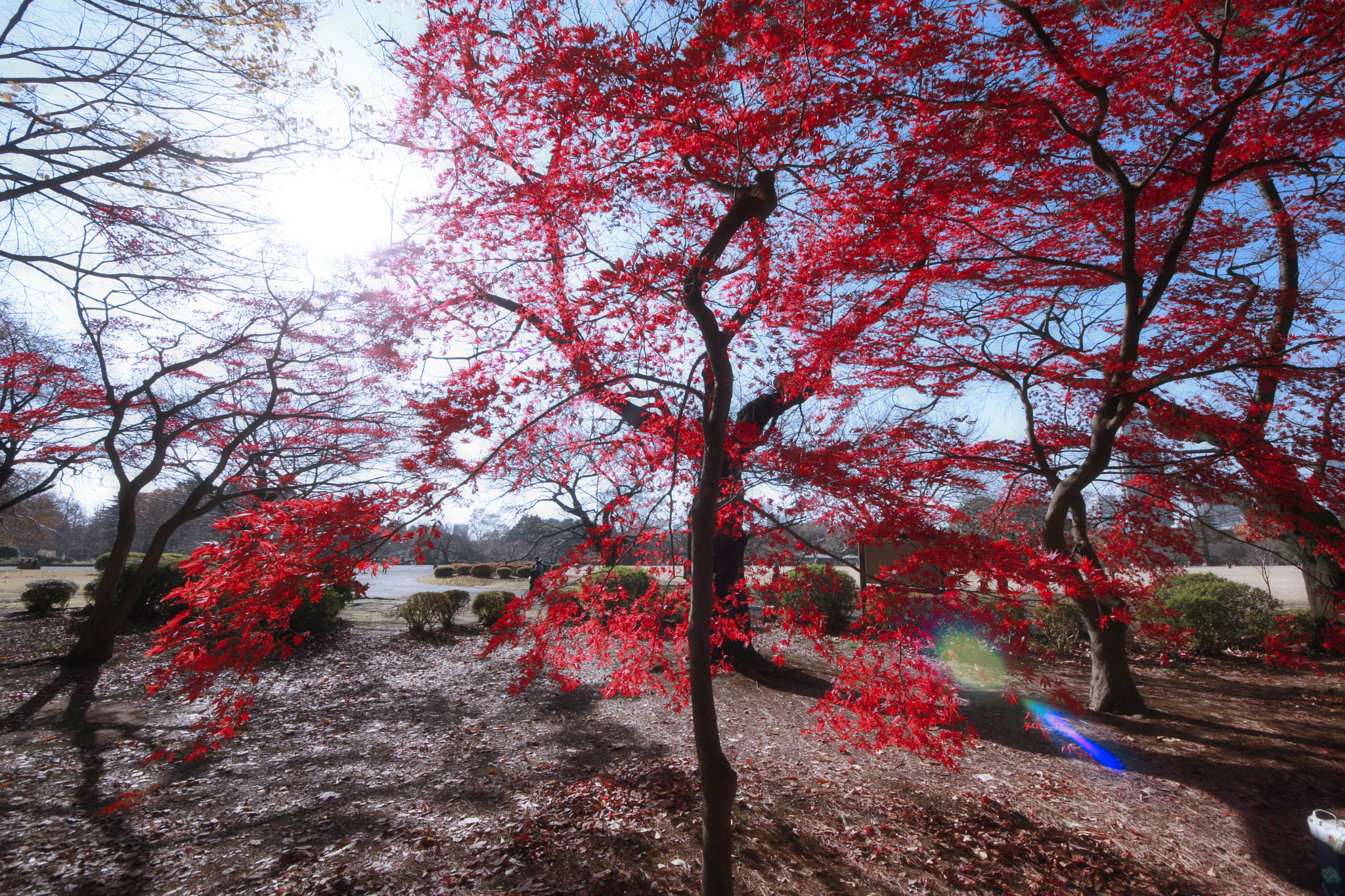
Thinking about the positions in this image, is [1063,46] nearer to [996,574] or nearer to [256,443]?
[996,574]

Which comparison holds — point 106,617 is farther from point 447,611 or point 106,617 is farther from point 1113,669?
point 1113,669

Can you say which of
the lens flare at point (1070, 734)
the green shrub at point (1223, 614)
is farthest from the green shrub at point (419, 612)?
the green shrub at point (1223, 614)

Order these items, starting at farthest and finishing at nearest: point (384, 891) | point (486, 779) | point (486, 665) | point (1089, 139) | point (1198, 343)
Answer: point (486, 665) < point (1198, 343) < point (486, 779) < point (1089, 139) < point (384, 891)

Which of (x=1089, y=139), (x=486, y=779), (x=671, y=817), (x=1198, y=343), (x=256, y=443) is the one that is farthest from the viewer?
(x=256, y=443)

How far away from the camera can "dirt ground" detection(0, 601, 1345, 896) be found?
3.28 meters

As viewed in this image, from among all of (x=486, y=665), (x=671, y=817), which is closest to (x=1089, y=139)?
(x=671, y=817)

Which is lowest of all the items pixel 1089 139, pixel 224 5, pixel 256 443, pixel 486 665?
pixel 486 665

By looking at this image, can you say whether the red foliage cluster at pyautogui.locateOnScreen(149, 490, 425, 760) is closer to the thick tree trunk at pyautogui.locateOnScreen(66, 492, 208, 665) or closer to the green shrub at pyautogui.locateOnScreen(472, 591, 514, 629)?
A: the thick tree trunk at pyautogui.locateOnScreen(66, 492, 208, 665)

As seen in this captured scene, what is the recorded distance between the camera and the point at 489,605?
12.5 metres

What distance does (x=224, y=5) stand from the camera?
3729 mm

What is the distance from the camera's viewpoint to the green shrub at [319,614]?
409 inches

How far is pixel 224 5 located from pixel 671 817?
666 centimetres

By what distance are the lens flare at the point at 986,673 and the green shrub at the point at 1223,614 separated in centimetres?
300

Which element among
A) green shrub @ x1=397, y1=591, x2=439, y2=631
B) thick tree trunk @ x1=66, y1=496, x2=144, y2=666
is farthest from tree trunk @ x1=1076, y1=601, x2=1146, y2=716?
thick tree trunk @ x1=66, y1=496, x2=144, y2=666
